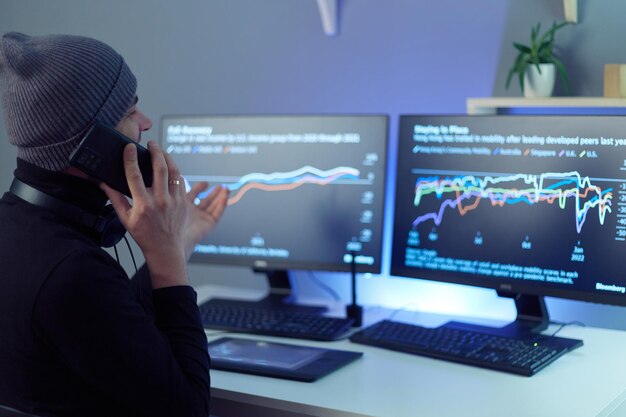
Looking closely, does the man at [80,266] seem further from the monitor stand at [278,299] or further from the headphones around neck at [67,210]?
the monitor stand at [278,299]

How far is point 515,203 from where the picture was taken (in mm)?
1942

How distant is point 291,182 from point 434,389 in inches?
31.6

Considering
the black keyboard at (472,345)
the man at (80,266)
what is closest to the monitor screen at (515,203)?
the black keyboard at (472,345)

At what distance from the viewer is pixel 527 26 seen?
2.23m

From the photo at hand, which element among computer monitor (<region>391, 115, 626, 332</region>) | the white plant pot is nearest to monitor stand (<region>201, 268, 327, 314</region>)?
computer monitor (<region>391, 115, 626, 332</region>)

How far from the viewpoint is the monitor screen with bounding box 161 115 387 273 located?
216cm

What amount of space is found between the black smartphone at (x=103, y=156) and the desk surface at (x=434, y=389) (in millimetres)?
472

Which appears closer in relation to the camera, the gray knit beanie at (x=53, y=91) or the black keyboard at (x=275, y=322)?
the gray knit beanie at (x=53, y=91)

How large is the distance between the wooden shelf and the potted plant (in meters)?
0.03

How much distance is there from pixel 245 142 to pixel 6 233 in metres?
1.03

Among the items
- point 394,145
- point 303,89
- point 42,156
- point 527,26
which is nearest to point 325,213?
point 394,145

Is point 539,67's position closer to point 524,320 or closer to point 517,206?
point 517,206

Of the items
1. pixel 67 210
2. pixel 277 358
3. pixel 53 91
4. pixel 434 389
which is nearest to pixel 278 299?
pixel 277 358

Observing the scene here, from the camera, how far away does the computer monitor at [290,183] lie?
2.16 metres
